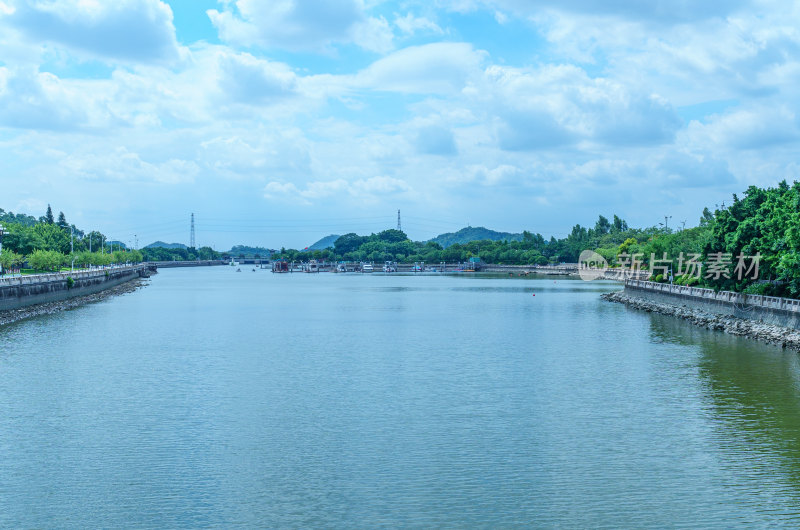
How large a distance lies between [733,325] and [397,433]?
42.3 m

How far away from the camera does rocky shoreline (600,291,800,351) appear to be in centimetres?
5188

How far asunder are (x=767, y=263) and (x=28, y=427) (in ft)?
180

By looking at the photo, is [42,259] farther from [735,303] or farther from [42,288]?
[735,303]

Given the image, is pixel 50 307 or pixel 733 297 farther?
pixel 50 307

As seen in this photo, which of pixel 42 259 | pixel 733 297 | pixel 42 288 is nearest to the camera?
pixel 733 297

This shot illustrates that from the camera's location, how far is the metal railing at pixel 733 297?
5462 cm

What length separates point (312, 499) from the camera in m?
22.0

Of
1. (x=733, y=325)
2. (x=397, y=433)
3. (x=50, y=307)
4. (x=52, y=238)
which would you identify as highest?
(x=52, y=238)

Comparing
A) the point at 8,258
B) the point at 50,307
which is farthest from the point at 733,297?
the point at 8,258

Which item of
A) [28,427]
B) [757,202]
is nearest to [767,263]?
[757,202]

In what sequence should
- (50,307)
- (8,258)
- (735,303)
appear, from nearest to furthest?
(735,303)
(50,307)
(8,258)

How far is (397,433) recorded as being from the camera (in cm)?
2909

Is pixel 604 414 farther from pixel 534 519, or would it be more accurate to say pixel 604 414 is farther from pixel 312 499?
pixel 312 499

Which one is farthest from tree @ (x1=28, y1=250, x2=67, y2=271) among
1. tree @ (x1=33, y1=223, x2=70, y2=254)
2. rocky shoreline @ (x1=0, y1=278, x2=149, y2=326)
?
tree @ (x1=33, y1=223, x2=70, y2=254)
